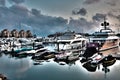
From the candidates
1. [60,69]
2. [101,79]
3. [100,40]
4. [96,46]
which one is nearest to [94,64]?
[60,69]

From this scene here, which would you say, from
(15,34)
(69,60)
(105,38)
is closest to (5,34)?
(15,34)

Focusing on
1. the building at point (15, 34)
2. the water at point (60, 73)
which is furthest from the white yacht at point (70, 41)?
the building at point (15, 34)

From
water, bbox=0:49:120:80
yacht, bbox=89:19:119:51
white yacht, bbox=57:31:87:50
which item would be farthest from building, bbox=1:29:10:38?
water, bbox=0:49:120:80

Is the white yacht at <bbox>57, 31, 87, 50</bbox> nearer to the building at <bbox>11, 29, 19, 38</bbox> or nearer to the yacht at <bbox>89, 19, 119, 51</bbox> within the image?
the yacht at <bbox>89, 19, 119, 51</bbox>

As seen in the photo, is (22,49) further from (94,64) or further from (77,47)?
(94,64)

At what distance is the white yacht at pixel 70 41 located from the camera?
14.2 metres

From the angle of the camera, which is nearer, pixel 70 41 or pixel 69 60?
pixel 69 60

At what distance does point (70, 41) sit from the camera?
14602 mm

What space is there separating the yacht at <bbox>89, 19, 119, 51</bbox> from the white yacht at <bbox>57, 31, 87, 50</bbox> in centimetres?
90

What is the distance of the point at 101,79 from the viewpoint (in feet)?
25.9

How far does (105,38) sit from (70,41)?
1.73m

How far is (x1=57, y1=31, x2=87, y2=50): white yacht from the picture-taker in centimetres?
1417

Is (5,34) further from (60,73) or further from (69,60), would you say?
(60,73)

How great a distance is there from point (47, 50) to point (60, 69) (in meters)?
4.12
